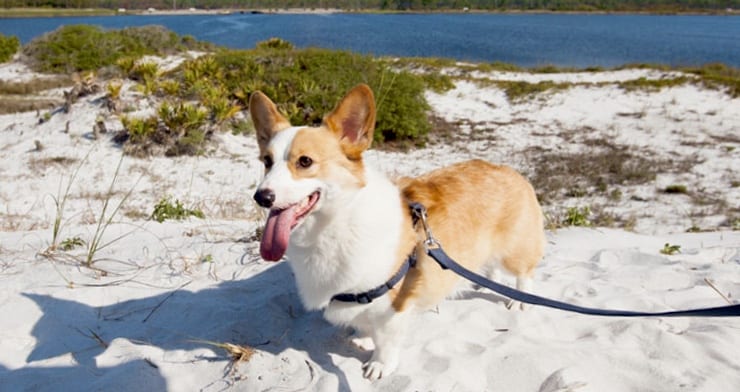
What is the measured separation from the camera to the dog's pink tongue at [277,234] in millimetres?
2088

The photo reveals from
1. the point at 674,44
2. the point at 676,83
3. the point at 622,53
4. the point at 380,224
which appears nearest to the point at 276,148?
the point at 380,224

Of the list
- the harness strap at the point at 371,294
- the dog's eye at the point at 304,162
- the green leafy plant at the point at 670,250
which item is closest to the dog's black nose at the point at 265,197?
the dog's eye at the point at 304,162

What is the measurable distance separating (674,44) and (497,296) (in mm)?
42375

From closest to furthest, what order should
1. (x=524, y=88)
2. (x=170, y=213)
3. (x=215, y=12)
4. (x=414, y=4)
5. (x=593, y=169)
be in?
(x=170, y=213), (x=593, y=169), (x=524, y=88), (x=414, y=4), (x=215, y=12)

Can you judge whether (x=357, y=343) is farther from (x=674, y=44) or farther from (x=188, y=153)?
(x=674, y=44)

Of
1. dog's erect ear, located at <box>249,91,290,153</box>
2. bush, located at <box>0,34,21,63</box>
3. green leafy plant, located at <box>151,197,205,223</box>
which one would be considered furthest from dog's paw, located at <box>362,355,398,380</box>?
bush, located at <box>0,34,21,63</box>

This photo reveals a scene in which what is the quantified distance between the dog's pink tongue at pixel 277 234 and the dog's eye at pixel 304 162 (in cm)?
23

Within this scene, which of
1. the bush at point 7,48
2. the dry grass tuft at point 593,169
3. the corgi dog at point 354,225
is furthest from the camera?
the bush at point 7,48

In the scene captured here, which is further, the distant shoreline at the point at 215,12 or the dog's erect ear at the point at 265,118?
the distant shoreline at the point at 215,12

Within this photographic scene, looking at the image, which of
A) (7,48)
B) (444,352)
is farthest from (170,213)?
(7,48)

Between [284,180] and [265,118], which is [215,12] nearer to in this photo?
[265,118]

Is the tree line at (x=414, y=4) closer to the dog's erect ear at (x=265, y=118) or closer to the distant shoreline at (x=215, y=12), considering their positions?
the distant shoreline at (x=215, y=12)

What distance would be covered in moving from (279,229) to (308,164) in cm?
36

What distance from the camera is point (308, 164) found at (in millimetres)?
2248
